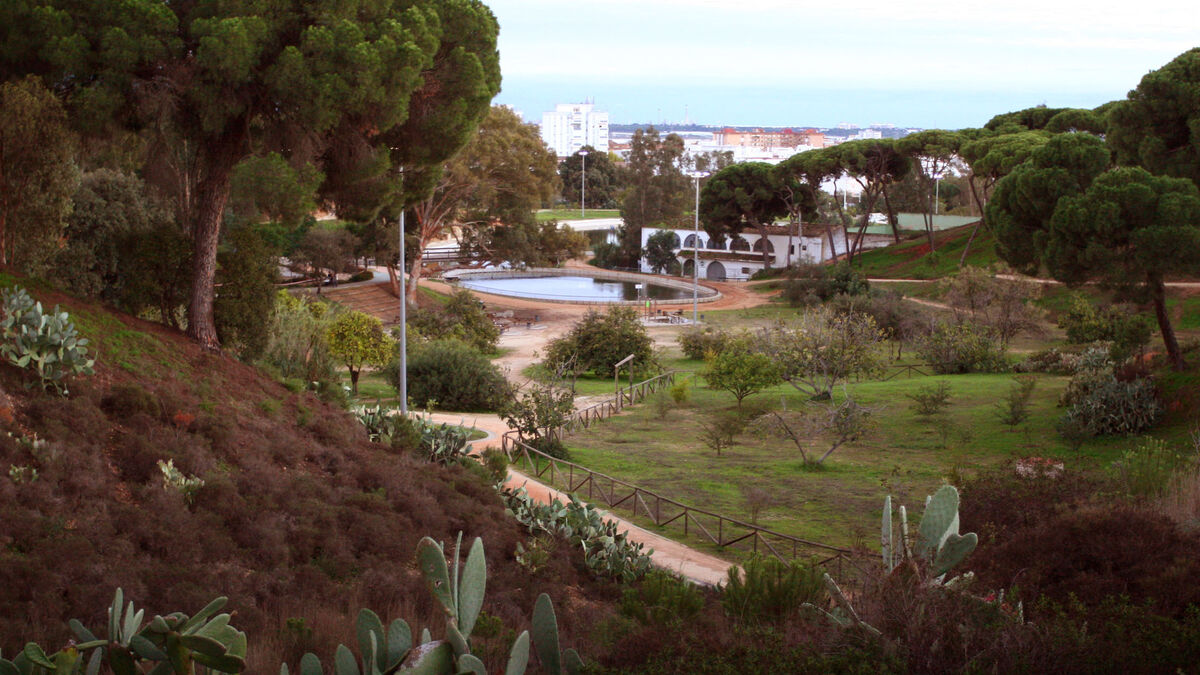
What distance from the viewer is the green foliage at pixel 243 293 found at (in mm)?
15055

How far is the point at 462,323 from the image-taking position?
1548 inches

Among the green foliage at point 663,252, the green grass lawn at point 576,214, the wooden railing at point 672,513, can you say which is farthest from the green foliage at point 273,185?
the green grass lawn at point 576,214

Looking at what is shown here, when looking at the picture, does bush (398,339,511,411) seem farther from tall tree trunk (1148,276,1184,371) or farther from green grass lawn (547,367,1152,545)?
tall tree trunk (1148,276,1184,371)

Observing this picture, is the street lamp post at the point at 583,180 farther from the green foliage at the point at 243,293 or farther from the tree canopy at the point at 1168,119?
the green foliage at the point at 243,293

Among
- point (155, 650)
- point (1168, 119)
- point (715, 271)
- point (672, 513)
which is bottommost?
point (672, 513)

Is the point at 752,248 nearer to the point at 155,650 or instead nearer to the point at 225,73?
the point at 225,73

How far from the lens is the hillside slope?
27.1ft

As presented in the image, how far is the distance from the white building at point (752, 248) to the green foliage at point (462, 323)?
2771 centimetres

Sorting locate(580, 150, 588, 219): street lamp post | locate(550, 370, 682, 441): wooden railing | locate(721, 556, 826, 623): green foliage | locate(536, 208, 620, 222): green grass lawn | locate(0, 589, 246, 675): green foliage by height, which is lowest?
locate(550, 370, 682, 441): wooden railing

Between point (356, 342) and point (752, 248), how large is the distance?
46966 millimetres

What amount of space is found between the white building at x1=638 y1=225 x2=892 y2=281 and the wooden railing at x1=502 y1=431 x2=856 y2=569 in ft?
155

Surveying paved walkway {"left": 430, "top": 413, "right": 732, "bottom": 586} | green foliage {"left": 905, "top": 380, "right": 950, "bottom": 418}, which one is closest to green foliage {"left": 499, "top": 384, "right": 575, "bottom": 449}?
paved walkway {"left": 430, "top": 413, "right": 732, "bottom": 586}

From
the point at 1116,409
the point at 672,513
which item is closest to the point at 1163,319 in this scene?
the point at 1116,409

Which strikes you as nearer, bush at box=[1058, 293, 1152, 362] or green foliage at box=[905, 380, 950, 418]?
green foliage at box=[905, 380, 950, 418]
